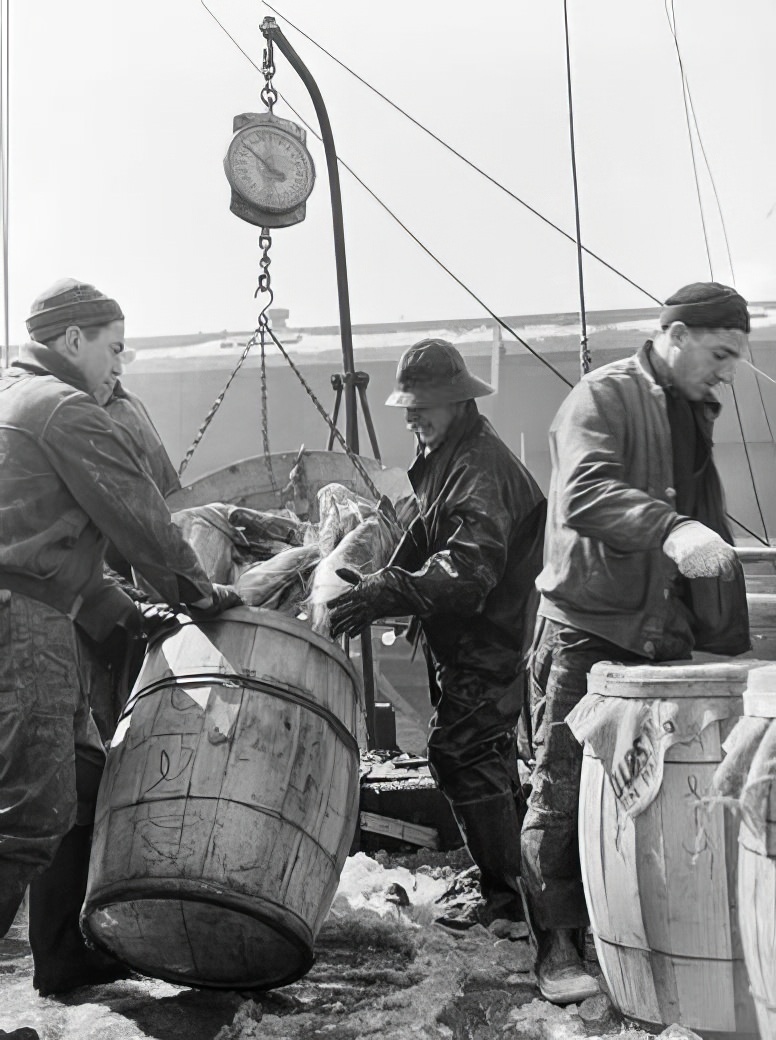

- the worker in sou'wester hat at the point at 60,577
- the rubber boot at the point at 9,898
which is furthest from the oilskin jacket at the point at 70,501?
the rubber boot at the point at 9,898

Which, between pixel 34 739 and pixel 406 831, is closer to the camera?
pixel 34 739

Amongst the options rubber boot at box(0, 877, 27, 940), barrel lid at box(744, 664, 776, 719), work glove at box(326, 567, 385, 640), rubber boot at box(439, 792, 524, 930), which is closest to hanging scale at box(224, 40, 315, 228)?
work glove at box(326, 567, 385, 640)

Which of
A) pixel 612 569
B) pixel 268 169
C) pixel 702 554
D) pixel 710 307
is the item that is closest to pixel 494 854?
pixel 612 569

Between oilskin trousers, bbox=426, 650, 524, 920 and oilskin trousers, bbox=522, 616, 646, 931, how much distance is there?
0.86 meters

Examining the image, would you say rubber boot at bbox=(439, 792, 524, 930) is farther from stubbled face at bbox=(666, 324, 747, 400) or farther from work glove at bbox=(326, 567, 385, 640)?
stubbled face at bbox=(666, 324, 747, 400)

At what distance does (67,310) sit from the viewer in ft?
12.0

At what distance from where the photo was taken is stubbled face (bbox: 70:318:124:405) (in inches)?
146

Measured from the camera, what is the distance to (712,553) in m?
3.03

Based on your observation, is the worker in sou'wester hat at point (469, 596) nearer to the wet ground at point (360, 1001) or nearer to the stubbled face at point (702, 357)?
the wet ground at point (360, 1001)

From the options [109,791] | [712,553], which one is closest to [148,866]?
[109,791]

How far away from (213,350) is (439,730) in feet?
40.9

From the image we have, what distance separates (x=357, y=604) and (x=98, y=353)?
4.31ft

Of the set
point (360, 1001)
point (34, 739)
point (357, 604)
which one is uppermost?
Result: point (357, 604)

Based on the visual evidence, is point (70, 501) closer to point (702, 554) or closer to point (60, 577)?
point (60, 577)
